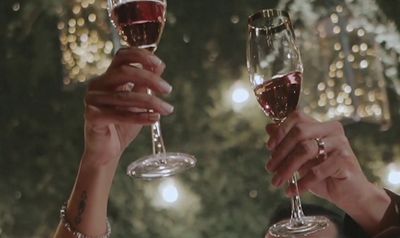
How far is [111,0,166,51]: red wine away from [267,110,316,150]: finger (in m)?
0.25

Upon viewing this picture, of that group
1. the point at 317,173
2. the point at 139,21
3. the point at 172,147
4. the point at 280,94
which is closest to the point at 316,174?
the point at 317,173

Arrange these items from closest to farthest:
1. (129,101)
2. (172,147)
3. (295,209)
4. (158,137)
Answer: (129,101), (295,209), (158,137), (172,147)

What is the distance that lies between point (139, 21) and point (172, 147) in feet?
4.34

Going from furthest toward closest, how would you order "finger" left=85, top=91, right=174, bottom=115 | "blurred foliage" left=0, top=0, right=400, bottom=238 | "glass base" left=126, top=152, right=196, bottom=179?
1. "blurred foliage" left=0, top=0, right=400, bottom=238
2. "glass base" left=126, top=152, right=196, bottom=179
3. "finger" left=85, top=91, right=174, bottom=115

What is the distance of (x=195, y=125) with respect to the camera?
97.0 inches

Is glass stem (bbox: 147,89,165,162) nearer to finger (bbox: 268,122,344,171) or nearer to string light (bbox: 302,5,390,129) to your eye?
finger (bbox: 268,122,344,171)

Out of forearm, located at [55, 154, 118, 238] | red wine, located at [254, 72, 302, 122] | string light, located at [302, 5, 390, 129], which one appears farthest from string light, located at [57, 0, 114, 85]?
red wine, located at [254, 72, 302, 122]

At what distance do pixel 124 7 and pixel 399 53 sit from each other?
1.56 meters

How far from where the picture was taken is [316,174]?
3.79ft

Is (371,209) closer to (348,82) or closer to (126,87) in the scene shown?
(126,87)

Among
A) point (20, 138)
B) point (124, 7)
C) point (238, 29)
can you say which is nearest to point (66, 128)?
point (20, 138)

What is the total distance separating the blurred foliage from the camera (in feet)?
8.03

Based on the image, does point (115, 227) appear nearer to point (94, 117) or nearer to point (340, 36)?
point (340, 36)

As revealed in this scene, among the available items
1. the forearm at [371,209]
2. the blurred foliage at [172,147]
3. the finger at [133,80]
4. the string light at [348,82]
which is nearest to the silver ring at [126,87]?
the finger at [133,80]
